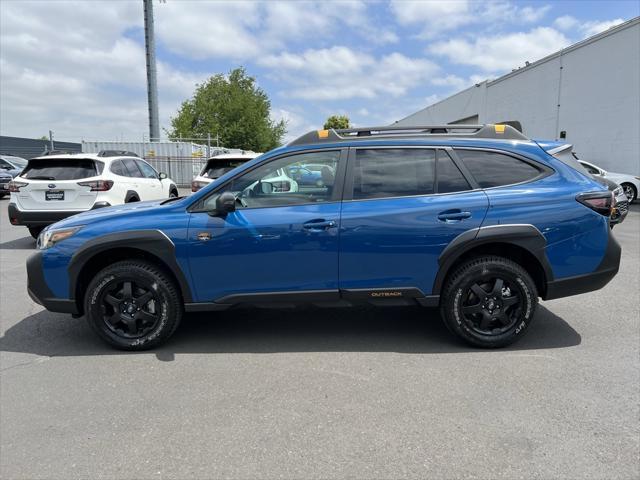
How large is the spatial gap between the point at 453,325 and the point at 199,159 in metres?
23.5

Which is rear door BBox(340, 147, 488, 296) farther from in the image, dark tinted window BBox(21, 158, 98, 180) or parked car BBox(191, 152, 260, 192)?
dark tinted window BBox(21, 158, 98, 180)

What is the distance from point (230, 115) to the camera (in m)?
49.7

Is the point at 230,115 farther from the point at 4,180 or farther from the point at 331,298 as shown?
the point at 331,298

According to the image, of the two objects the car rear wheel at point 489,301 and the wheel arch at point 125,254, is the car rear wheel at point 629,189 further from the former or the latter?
the wheel arch at point 125,254

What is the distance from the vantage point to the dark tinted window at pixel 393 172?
3.89 metres

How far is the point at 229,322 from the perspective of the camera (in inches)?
186

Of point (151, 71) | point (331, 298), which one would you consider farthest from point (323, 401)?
point (151, 71)

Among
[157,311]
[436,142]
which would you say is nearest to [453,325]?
[436,142]

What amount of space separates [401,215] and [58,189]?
6.86 m

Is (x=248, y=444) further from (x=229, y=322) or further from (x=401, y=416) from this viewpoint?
(x=229, y=322)

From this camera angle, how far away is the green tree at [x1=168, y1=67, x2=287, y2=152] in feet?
163

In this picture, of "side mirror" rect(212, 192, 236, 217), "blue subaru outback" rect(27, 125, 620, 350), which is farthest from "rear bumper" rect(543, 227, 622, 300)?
"side mirror" rect(212, 192, 236, 217)

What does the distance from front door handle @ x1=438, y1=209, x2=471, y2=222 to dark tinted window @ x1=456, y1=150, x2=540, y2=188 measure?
0.32 m

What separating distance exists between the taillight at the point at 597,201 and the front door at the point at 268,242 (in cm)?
197
